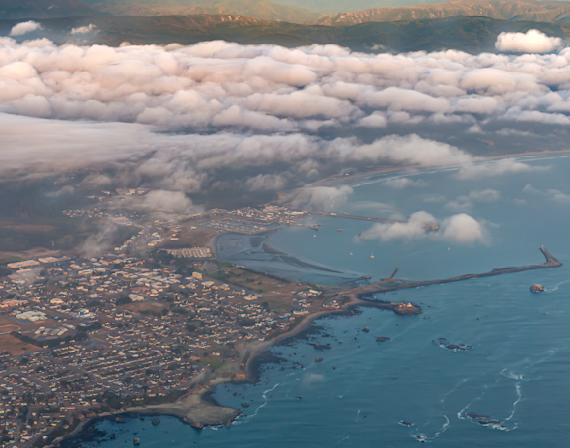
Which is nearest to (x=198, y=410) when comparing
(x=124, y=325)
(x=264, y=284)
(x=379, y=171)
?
(x=124, y=325)

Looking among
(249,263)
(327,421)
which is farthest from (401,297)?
(327,421)

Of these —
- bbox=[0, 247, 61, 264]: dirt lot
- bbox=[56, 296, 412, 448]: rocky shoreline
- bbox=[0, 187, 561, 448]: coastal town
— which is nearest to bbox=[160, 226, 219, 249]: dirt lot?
bbox=[0, 187, 561, 448]: coastal town

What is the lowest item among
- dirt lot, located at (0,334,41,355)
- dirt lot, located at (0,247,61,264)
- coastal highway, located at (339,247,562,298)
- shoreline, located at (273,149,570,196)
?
shoreline, located at (273,149,570,196)

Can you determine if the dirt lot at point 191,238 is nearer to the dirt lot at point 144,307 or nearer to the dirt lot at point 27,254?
the dirt lot at point 27,254

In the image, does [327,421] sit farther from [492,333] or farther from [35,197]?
[35,197]

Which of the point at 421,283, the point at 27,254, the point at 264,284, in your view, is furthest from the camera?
the point at 27,254

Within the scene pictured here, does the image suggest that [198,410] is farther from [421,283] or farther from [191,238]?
[191,238]

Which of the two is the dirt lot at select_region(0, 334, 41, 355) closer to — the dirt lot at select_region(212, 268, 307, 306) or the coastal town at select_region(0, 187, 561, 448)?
the coastal town at select_region(0, 187, 561, 448)
